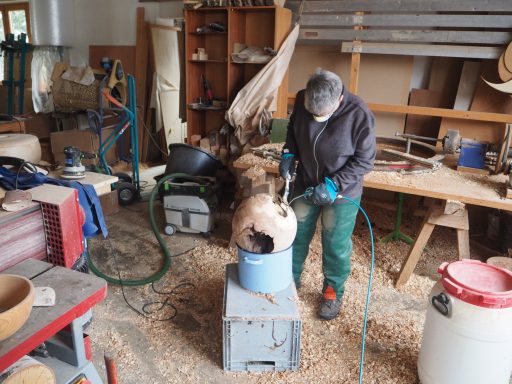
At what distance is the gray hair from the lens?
1969 mm

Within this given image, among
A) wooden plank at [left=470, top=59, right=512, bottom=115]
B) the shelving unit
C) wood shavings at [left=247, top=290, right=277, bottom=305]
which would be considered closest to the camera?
wood shavings at [left=247, top=290, right=277, bottom=305]

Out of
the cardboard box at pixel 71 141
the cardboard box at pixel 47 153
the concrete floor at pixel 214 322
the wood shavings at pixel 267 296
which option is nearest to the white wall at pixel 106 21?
the cardboard box at pixel 71 141

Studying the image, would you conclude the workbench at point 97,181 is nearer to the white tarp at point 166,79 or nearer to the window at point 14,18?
the white tarp at point 166,79

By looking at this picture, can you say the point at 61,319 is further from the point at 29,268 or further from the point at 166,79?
the point at 166,79

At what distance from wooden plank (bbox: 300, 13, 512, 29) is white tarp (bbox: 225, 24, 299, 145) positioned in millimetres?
213

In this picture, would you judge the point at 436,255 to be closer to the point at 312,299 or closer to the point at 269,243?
the point at 312,299

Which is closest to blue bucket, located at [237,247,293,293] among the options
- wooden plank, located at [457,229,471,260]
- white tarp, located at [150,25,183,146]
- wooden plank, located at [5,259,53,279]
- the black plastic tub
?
wooden plank, located at [5,259,53,279]

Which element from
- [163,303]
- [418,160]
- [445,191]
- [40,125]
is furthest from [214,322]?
[40,125]

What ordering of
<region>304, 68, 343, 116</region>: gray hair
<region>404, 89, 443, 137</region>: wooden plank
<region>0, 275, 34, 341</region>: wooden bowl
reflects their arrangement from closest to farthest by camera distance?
<region>0, 275, 34, 341</region>: wooden bowl
<region>304, 68, 343, 116</region>: gray hair
<region>404, 89, 443, 137</region>: wooden plank

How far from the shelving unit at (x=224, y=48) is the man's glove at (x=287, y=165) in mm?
1594

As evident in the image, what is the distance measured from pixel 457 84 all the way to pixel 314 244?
5.91ft

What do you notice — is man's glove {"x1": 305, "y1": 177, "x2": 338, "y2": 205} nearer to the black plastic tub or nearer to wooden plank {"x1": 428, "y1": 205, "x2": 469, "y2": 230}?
wooden plank {"x1": 428, "y1": 205, "x2": 469, "y2": 230}

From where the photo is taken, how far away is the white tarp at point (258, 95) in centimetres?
369

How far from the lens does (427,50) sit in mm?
3221
